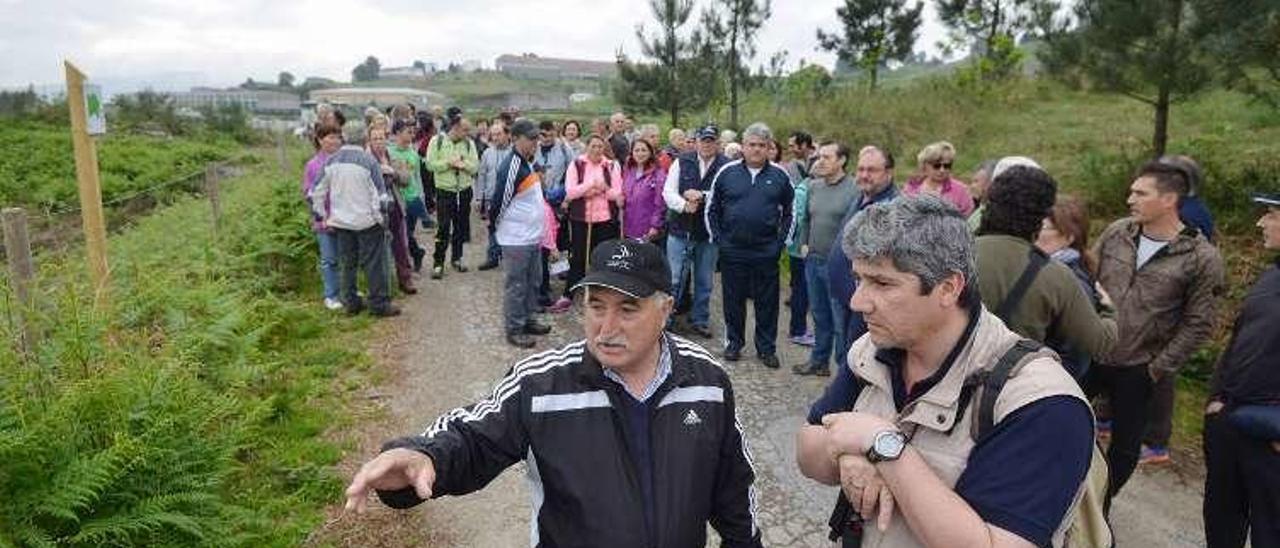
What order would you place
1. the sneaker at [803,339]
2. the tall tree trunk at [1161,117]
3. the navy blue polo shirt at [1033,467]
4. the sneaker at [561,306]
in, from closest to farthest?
the navy blue polo shirt at [1033,467] → the sneaker at [803,339] → the sneaker at [561,306] → the tall tree trunk at [1161,117]

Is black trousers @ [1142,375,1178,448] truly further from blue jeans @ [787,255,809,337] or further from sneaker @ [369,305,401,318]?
sneaker @ [369,305,401,318]

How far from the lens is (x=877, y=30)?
20.8m

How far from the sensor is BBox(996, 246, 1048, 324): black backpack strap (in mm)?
2826

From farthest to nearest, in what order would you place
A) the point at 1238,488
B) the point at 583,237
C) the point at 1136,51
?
the point at 1136,51
the point at 583,237
the point at 1238,488

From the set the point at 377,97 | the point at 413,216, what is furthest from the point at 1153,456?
the point at 377,97

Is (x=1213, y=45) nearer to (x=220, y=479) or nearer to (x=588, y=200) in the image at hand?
(x=588, y=200)

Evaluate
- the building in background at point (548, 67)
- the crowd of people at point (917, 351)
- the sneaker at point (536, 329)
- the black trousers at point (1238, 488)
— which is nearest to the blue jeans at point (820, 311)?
the crowd of people at point (917, 351)

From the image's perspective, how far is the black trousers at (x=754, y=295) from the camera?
618cm

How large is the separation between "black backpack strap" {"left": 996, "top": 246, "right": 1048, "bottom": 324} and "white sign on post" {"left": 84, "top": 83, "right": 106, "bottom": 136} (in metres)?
5.49

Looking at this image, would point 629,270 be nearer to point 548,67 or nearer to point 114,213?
point 114,213

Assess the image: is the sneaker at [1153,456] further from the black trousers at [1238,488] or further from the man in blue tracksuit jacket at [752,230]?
the man in blue tracksuit jacket at [752,230]

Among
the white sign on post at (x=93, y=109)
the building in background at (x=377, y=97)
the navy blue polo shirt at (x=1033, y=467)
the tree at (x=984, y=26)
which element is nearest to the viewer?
the navy blue polo shirt at (x=1033, y=467)

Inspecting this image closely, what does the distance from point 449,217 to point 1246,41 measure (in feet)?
26.5

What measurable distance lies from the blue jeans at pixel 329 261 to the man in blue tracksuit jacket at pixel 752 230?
12.4ft
